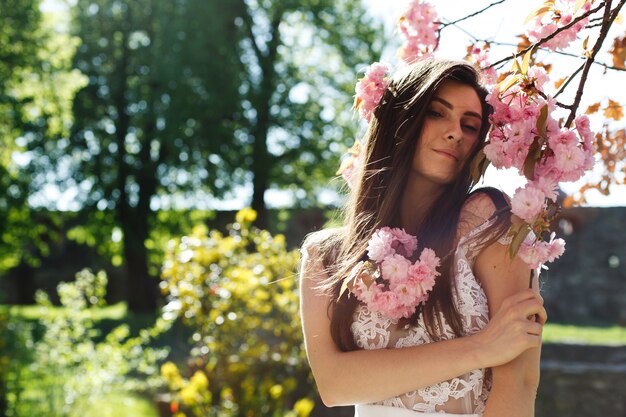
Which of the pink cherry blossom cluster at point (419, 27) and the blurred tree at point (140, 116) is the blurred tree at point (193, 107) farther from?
the pink cherry blossom cluster at point (419, 27)

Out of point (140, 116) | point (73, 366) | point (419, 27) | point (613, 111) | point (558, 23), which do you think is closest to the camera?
point (558, 23)

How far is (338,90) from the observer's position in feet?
57.9

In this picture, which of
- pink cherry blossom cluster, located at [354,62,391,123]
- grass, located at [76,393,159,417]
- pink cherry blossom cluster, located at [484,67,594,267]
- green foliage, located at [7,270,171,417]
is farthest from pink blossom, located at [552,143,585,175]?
Result: grass, located at [76,393,159,417]

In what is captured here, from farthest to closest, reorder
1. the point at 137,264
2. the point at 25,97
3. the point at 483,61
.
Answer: the point at 137,264 < the point at 25,97 < the point at 483,61

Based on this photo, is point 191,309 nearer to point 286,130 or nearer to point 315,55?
point 286,130

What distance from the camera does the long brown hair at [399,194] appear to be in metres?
1.97

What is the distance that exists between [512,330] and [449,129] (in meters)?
0.56

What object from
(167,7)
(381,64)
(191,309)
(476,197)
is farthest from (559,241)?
(167,7)

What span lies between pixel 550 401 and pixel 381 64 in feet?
19.3

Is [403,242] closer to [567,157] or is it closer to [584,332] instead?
[567,157]

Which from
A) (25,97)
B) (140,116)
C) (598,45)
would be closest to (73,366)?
(598,45)

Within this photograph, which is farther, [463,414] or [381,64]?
[381,64]

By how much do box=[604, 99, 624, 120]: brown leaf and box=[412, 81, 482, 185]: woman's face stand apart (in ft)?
2.66

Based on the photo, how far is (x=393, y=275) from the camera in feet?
6.17
